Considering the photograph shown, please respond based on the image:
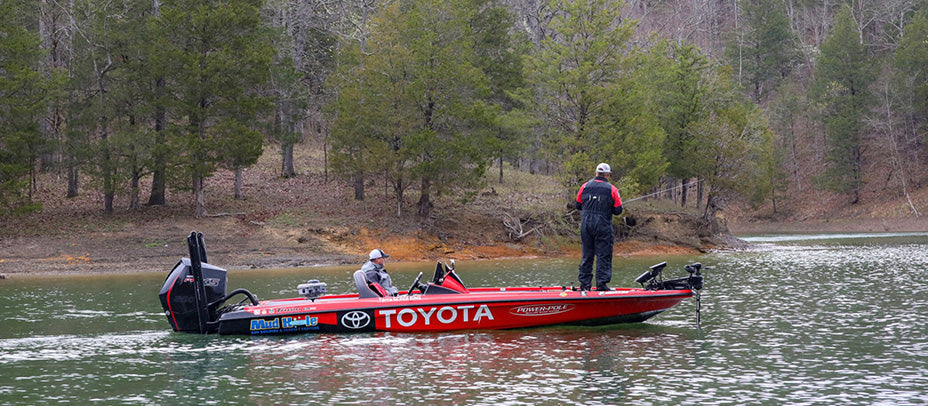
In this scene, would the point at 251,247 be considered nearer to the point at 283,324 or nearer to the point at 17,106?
the point at 17,106

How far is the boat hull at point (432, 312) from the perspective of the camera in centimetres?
1612

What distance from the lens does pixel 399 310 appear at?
1617 cm

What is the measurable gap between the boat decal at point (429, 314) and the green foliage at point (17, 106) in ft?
74.7

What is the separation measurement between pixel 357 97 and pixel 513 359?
26.5 metres

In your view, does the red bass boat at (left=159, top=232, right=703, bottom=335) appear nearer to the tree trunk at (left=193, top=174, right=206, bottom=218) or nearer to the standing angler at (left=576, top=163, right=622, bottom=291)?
the standing angler at (left=576, top=163, right=622, bottom=291)

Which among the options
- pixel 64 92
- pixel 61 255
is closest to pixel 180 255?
pixel 61 255

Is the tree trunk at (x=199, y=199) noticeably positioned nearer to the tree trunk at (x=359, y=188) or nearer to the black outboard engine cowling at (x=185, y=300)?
the tree trunk at (x=359, y=188)

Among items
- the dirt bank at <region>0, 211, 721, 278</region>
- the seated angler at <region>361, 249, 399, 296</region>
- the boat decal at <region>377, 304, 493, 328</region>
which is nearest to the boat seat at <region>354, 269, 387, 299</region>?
the seated angler at <region>361, 249, 399, 296</region>

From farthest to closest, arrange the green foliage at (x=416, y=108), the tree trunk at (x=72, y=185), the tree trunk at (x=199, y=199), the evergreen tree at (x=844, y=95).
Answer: the evergreen tree at (x=844, y=95) → the tree trunk at (x=72, y=185) → the green foliage at (x=416, y=108) → the tree trunk at (x=199, y=199)

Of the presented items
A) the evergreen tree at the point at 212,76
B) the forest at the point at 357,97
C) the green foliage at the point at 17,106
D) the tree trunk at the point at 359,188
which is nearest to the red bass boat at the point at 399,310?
the forest at the point at 357,97

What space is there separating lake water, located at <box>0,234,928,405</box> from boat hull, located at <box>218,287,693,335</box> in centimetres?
29

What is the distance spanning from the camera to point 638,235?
40.9 metres

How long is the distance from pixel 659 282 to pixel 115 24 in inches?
1115

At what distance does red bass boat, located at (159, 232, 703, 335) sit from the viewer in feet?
53.0
